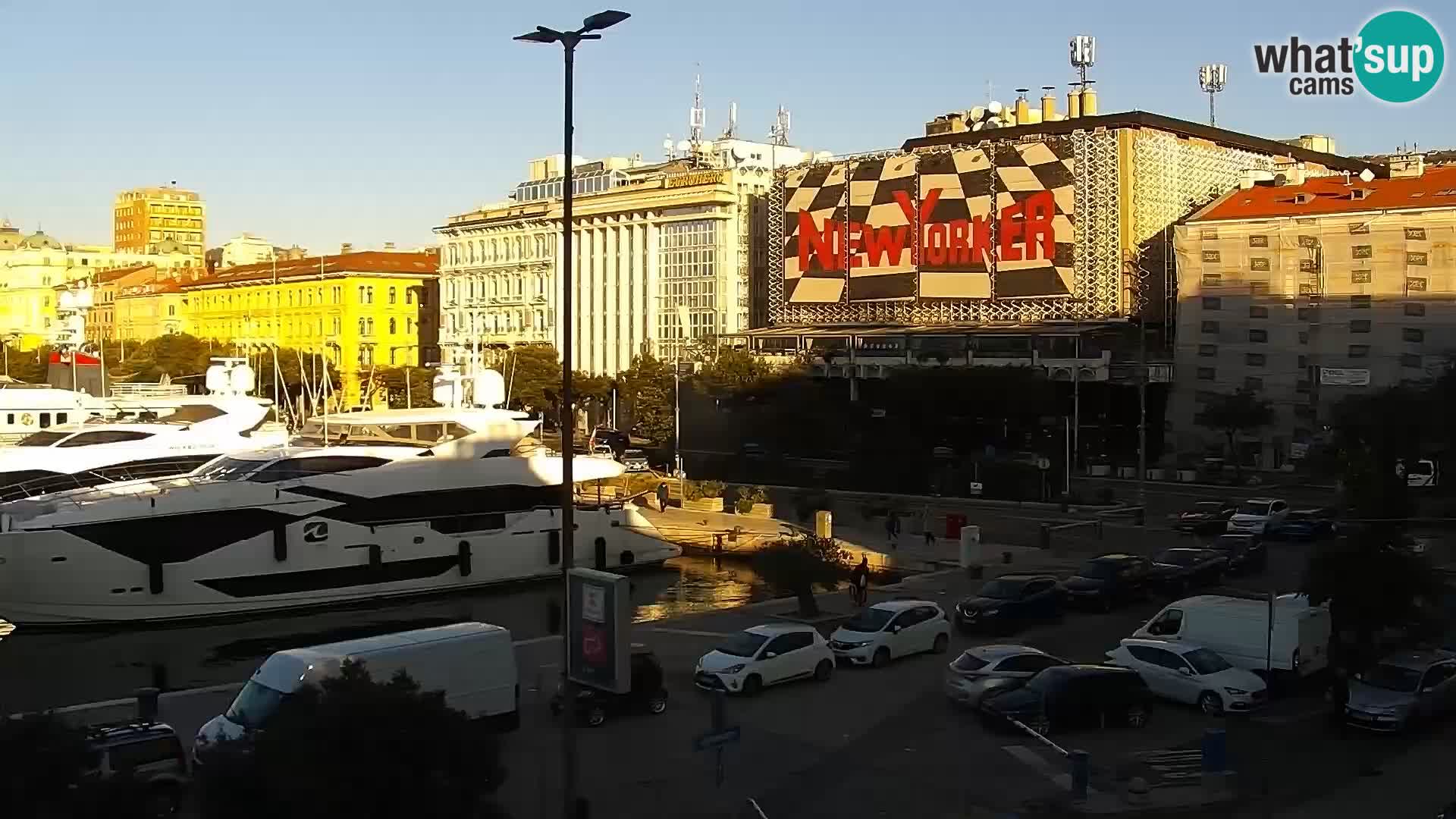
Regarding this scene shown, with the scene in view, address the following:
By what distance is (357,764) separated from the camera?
10.2m

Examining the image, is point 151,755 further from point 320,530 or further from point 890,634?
point 320,530

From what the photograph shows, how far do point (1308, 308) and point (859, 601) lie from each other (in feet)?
122

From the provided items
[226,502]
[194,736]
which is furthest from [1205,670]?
[226,502]

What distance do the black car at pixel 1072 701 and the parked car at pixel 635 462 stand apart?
35.8 m

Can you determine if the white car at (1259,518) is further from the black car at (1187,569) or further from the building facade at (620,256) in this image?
the building facade at (620,256)

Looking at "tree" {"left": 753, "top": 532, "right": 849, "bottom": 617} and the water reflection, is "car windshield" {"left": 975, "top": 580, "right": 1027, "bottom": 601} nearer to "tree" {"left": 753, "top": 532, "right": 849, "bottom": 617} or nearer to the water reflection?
"tree" {"left": 753, "top": 532, "right": 849, "bottom": 617}

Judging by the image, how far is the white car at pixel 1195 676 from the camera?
2006cm

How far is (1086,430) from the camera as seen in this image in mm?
63875

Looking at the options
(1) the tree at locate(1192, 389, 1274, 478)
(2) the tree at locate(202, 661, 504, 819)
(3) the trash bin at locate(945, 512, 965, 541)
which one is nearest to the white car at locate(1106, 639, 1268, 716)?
(2) the tree at locate(202, 661, 504, 819)

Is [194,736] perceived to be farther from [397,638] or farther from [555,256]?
[555,256]

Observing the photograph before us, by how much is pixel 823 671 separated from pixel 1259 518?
2210 centimetres

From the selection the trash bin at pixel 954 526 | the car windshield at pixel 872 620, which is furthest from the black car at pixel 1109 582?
the trash bin at pixel 954 526

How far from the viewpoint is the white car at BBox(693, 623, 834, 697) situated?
2089 centimetres

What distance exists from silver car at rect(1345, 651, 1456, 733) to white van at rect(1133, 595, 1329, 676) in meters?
1.29
